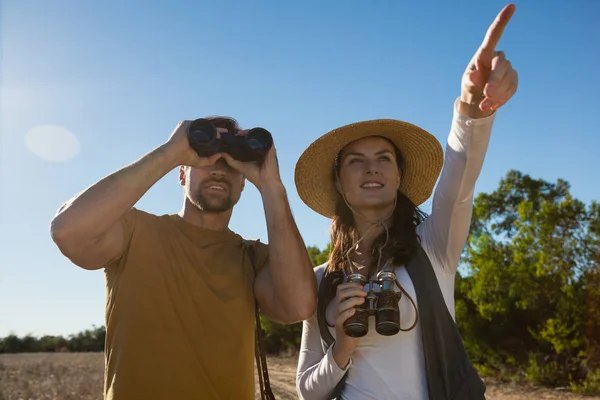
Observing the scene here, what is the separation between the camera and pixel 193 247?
9.04 ft

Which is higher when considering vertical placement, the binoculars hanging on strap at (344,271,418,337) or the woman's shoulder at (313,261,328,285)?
the woman's shoulder at (313,261,328,285)

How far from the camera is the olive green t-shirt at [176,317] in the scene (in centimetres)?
241

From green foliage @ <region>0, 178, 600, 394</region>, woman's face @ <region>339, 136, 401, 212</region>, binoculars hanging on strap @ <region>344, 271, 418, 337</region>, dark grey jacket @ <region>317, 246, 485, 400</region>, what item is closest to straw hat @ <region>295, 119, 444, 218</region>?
woman's face @ <region>339, 136, 401, 212</region>

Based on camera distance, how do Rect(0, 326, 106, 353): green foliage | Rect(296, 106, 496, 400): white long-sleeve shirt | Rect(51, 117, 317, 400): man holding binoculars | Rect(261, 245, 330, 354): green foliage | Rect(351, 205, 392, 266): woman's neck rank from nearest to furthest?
Rect(296, 106, 496, 400): white long-sleeve shirt, Rect(51, 117, 317, 400): man holding binoculars, Rect(351, 205, 392, 266): woman's neck, Rect(261, 245, 330, 354): green foliage, Rect(0, 326, 106, 353): green foliage

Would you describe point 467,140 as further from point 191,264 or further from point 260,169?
point 191,264

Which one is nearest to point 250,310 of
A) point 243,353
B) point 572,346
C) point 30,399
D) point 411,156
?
point 243,353

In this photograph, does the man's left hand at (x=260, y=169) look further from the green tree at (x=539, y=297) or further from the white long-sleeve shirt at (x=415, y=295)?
the green tree at (x=539, y=297)

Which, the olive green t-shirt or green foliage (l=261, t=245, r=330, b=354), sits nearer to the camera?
the olive green t-shirt

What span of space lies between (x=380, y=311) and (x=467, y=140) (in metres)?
0.83

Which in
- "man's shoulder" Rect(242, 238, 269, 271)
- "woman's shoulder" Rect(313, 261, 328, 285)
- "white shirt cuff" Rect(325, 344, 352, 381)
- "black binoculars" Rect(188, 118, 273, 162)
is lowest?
"white shirt cuff" Rect(325, 344, 352, 381)

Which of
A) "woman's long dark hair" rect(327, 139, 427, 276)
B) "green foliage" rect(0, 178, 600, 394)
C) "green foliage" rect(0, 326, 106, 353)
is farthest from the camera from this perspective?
"green foliage" rect(0, 326, 106, 353)

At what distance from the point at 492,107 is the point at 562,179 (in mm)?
25884

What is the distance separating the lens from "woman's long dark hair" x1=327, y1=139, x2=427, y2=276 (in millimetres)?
2516

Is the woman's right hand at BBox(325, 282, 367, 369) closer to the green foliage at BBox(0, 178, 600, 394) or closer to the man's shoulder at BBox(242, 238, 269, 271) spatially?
the man's shoulder at BBox(242, 238, 269, 271)
